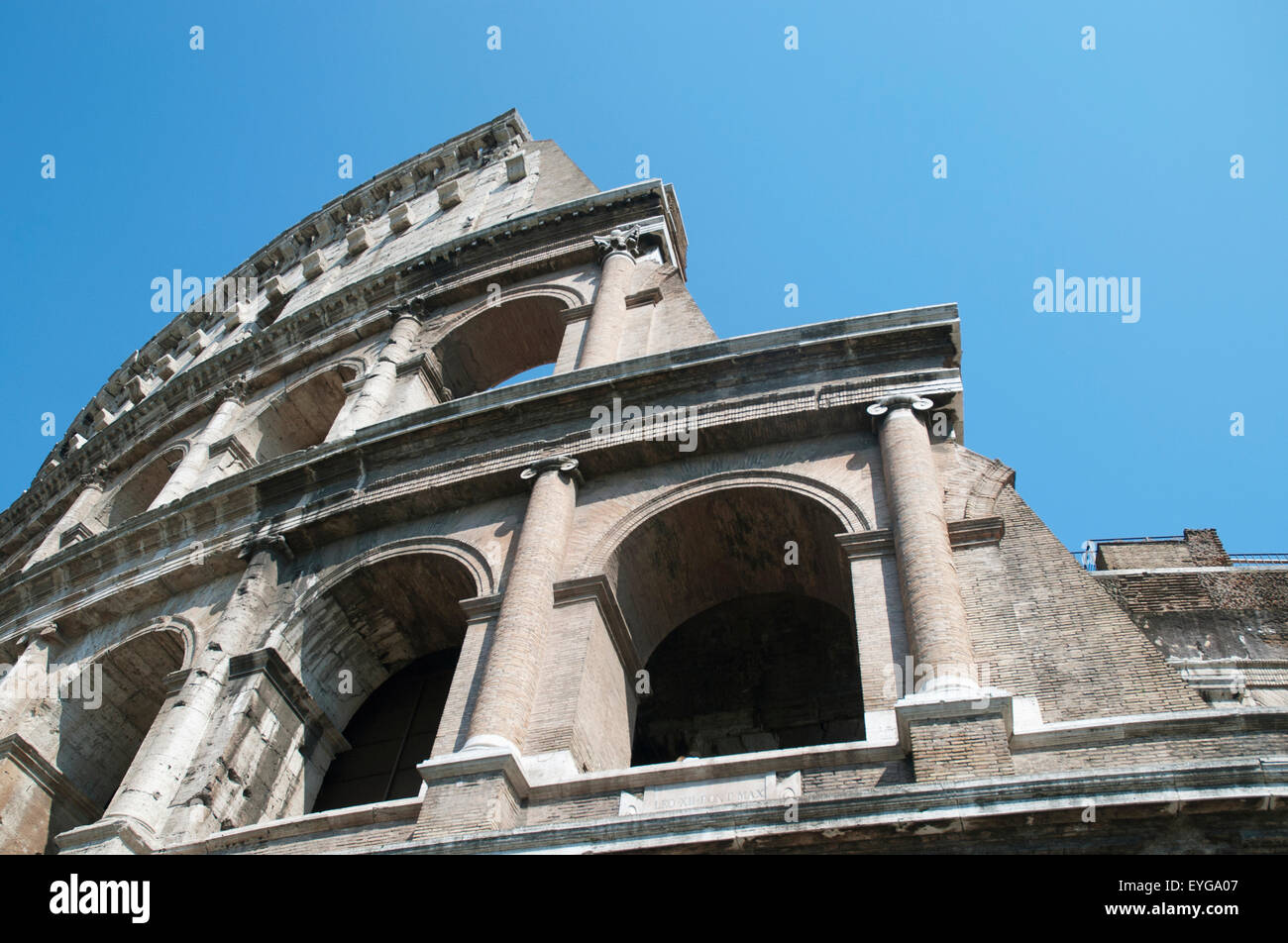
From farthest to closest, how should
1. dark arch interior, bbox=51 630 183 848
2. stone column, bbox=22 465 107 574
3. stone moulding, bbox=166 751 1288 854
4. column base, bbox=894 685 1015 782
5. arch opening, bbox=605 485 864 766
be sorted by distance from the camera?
stone column, bbox=22 465 107 574 → dark arch interior, bbox=51 630 183 848 → arch opening, bbox=605 485 864 766 → column base, bbox=894 685 1015 782 → stone moulding, bbox=166 751 1288 854

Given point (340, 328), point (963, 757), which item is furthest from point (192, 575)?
point (963, 757)

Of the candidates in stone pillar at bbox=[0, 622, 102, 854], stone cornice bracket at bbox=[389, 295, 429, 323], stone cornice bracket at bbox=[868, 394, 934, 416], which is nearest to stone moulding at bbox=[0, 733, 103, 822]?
stone pillar at bbox=[0, 622, 102, 854]


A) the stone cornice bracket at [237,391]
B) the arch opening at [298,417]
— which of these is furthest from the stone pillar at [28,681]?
the stone cornice bracket at [237,391]

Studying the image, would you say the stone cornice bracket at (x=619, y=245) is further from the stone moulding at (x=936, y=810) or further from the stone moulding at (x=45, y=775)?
the stone moulding at (x=936, y=810)

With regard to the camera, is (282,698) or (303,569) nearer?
(282,698)

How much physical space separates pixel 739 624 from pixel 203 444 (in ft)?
34.6

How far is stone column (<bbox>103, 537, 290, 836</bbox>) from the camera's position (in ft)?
34.4

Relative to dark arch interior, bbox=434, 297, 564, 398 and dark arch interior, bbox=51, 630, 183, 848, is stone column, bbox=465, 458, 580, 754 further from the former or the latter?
dark arch interior, bbox=434, 297, 564, 398

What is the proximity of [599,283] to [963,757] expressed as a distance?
10653mm

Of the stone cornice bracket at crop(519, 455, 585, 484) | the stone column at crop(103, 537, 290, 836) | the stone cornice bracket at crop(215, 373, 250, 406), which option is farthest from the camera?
the stone cornice bracket at crop(215, 373, 250, 406)

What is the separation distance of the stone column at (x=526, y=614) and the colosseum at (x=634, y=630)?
0.03m

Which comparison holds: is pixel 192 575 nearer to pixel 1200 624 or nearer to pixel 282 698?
pixel 282 698

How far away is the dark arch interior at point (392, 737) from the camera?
11992mm
